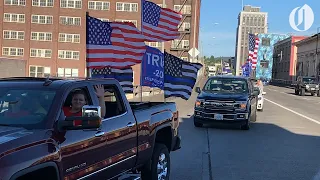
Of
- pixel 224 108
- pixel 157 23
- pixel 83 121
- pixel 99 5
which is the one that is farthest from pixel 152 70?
pixel 99 5

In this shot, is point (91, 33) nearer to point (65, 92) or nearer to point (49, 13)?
point (65, 92)

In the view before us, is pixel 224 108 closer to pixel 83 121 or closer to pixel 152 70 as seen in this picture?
pixel 152 70

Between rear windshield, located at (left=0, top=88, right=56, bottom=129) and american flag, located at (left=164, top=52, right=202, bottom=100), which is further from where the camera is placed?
american flag, located at (left=164, top=52, right=202, bottom=100)

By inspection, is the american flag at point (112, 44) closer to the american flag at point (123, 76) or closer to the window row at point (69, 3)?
the american flag at point (123, 76)

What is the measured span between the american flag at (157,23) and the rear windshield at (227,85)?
7.16 ft

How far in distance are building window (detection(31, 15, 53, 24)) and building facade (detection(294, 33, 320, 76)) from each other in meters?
52.4

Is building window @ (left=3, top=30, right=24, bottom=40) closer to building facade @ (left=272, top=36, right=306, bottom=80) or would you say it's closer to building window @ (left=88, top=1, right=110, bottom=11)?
building window @ (left=88, top=1, right=110, bottom=11)

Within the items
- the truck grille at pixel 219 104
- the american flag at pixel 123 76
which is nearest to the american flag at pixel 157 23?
the american flag at pixel 123 76

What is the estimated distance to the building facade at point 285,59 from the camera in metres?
118

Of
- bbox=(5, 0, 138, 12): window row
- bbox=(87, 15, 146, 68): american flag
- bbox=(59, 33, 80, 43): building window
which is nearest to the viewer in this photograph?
bbox=(87, 15, 146, 68): american flag

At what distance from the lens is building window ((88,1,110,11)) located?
264 feet

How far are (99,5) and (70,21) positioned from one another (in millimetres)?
6094

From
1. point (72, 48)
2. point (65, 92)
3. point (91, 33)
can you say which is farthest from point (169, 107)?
point (72, 48)

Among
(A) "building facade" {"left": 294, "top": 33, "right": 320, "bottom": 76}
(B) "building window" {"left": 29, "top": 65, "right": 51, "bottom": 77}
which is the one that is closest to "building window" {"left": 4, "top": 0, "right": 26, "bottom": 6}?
(B) "building window" {"left": 29, "top": 65, "right": 51, "bottom": 77}
